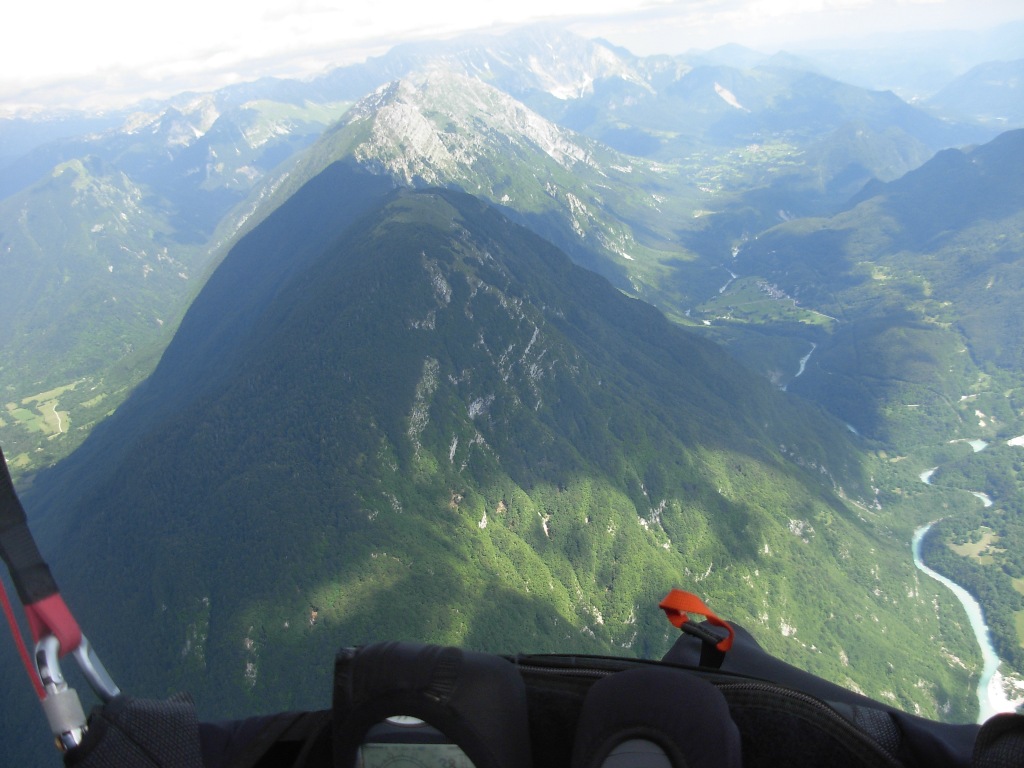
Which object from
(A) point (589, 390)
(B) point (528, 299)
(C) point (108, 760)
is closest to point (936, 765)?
(C) point (108, 760)

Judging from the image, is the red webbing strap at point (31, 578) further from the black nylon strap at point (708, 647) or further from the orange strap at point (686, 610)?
the black nylon strap at point (708, 647)

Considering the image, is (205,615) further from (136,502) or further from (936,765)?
(936,765)

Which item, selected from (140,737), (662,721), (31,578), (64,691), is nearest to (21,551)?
(31,578)

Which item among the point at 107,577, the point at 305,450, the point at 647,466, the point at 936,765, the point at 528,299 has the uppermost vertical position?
the point at 936,765

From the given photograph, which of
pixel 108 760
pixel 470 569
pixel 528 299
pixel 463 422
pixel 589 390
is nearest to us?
pixel 108 760

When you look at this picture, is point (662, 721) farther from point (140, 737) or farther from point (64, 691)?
point (64, 691)

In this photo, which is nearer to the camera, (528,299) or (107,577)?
(107,577)

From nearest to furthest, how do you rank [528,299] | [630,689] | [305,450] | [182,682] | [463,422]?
[630,689] → [182,682] → [305,450] → [463,422] → [528,299]

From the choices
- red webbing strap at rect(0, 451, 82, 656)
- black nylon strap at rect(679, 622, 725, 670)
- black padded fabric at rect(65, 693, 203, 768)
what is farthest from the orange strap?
red webbing strap at rect(0, 451, 82, 656)
